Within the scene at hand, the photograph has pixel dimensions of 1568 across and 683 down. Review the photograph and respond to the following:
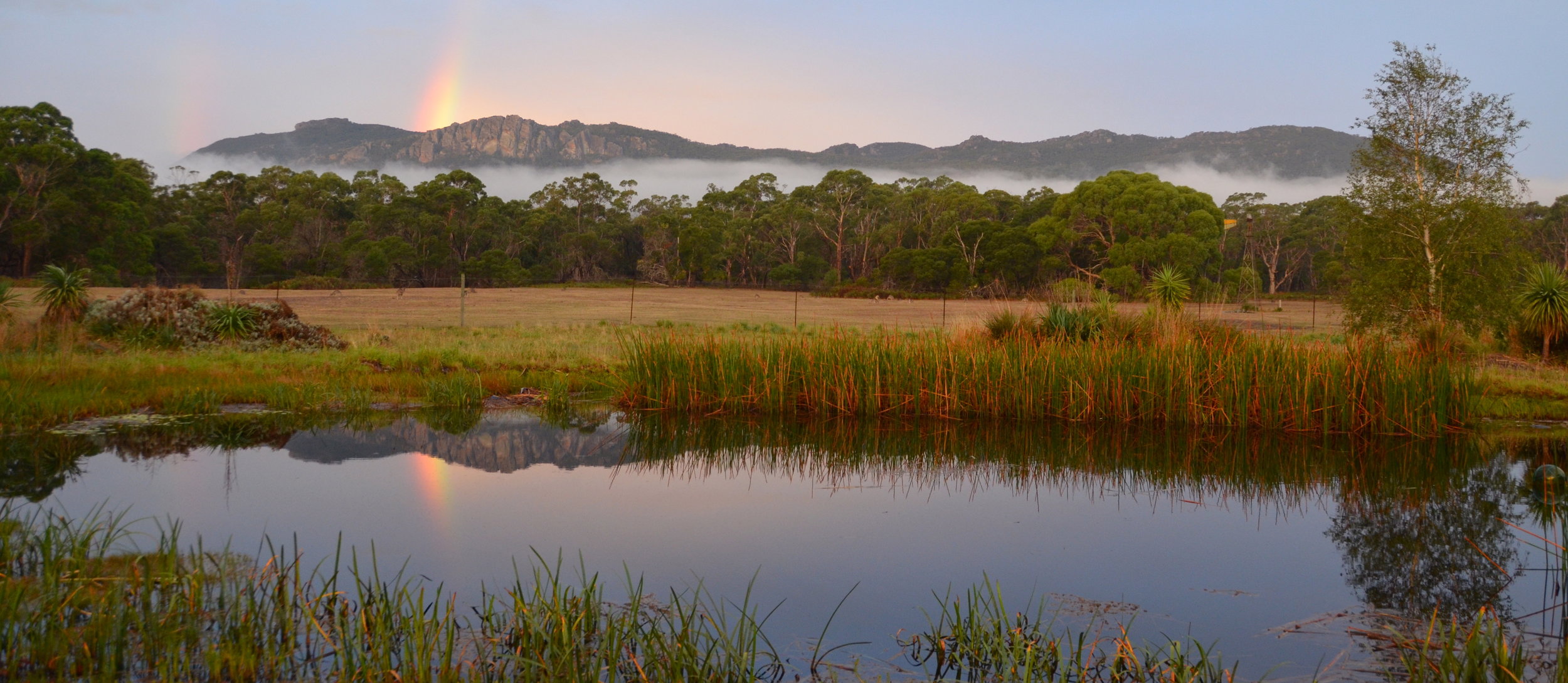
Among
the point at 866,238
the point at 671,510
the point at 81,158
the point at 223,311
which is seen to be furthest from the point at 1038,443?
the point at 866,238

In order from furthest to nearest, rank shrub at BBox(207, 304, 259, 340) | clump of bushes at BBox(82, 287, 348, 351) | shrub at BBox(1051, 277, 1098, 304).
Result: shrub at BBox(207, 304, 259, 340), clump of bushes at BBox(82, 287, 348, 351), shrub at BBox(1051, 277, 1098, 304)

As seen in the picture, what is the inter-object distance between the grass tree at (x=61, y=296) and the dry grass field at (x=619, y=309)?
208cm

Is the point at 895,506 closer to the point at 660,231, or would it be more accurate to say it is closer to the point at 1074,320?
the point at 1074,320

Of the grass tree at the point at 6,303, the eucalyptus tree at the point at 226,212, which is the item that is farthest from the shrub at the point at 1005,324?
the eucalyptus tree at the point at 226,212

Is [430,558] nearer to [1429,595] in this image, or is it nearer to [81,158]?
[1429,595]

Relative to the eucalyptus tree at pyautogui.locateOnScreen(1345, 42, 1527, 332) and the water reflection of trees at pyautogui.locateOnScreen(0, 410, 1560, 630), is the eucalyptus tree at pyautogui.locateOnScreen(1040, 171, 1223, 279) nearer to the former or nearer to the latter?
the eucalyptus tree at pyautogui.locateOnScreen(1345, 42, 1527, 332)

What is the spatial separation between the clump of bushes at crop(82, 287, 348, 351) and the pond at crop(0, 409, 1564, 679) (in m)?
6.70

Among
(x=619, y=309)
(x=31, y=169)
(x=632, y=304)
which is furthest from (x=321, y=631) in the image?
(x=31, y=169)

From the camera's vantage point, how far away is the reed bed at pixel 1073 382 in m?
11.5

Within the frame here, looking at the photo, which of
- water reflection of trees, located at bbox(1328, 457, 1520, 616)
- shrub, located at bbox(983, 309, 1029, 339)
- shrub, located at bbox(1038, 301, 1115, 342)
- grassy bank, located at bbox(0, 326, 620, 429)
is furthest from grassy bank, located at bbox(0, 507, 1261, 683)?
shrub, located at bbox(983, 309, 1029, 339)

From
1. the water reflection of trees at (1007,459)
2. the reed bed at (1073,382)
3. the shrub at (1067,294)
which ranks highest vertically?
the shrub at (1067,294)

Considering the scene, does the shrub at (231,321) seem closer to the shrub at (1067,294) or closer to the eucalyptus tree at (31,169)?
the shrub at (1067,294)

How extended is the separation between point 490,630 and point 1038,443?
745 centimetres

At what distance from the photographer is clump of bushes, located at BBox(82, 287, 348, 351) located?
1750 centimetres
